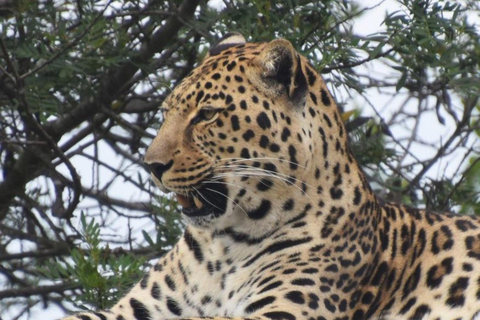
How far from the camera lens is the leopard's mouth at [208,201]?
23.0 ft

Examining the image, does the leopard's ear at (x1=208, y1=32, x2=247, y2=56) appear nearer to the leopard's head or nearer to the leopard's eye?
the leopard's head

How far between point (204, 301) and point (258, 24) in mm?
2147

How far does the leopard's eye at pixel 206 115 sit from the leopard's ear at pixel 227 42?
65 cm

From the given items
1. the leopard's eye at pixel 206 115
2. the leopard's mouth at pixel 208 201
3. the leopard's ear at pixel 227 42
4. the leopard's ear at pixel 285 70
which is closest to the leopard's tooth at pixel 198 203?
the leopard's mouth at pixel 208 201

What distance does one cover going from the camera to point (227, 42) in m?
7.71

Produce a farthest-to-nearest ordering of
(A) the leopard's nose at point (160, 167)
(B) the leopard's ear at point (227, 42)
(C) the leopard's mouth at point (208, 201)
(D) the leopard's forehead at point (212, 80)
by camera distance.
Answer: (B) the leopard's ear at point (227, 42)
(D) the leopard's forehead at point (212, 80)
(C) the leopard's mouth at point (208, 201)
(A) the leopard's nose at point (160, 167)

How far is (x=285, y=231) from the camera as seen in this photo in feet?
23.5

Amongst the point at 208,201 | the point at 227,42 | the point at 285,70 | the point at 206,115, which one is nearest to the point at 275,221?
the point at 208,201

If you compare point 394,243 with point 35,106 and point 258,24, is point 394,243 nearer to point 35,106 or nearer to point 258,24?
point 258,24

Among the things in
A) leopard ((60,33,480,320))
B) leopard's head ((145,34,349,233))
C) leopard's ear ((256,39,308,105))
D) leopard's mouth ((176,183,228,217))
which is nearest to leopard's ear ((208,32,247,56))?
leopard ((60,33,480,320))

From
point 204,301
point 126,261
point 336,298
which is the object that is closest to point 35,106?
point 126,261

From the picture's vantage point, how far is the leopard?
696cm

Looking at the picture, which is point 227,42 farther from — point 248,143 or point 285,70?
point 248,143

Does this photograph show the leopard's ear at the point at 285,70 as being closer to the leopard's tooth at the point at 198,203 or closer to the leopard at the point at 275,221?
the leopard at the point at 275,221
